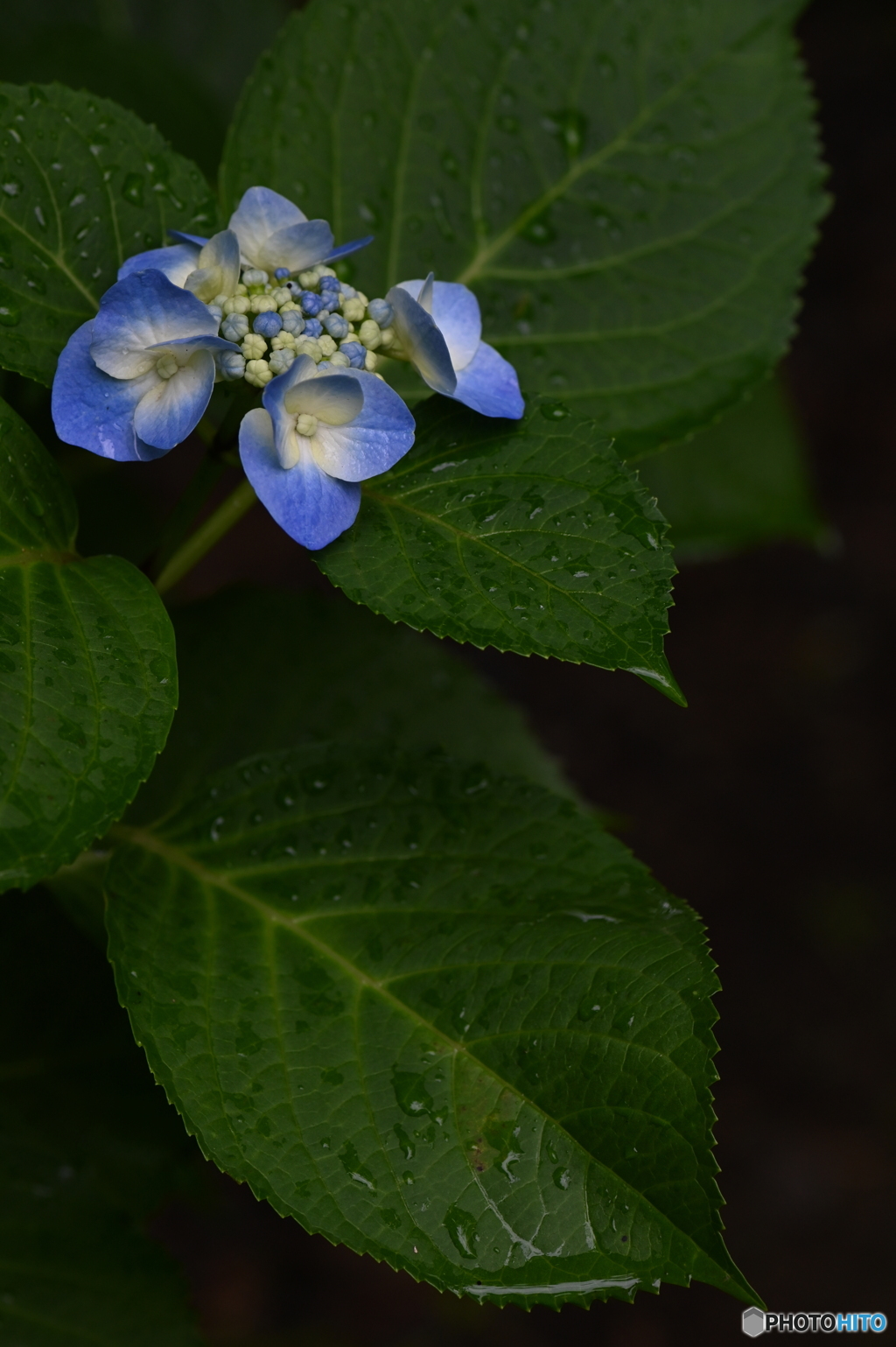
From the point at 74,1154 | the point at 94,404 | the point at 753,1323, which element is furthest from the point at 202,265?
the point at 753,1323

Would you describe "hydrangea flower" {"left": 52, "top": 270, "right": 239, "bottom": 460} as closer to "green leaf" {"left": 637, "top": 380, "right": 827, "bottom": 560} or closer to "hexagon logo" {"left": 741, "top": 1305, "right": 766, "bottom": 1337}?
"hexagon logo" {"left": 741, "top": 1305, "right": 766, "bottom": 1337}

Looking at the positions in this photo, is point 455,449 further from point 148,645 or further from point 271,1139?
point 271,1139

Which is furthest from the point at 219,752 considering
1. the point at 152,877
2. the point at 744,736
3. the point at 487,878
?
the point at 744,736

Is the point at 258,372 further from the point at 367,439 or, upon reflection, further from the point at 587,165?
the point at 587,165

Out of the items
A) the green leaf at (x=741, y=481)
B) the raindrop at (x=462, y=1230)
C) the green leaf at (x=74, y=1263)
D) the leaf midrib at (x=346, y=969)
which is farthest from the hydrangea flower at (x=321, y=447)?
the green leaf at (x=741, y=481)

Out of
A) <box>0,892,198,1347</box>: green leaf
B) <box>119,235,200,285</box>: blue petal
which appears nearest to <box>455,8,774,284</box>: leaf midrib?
<box>119,235,200,285</box>: blue petal
